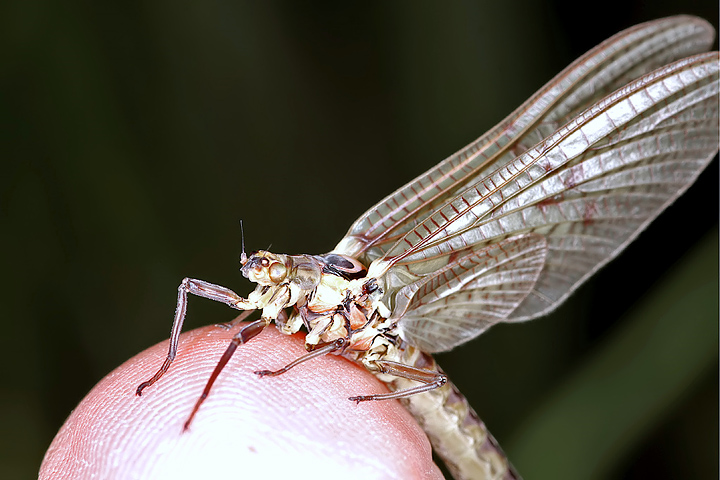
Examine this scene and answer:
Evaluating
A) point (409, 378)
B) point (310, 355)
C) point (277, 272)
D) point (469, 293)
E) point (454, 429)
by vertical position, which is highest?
point (277, 272)

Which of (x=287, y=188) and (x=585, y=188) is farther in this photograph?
(x=287, y=188)

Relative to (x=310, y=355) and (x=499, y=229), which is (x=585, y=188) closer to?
(x=499, y=229)

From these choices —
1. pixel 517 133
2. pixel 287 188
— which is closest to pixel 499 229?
pixel 517 133

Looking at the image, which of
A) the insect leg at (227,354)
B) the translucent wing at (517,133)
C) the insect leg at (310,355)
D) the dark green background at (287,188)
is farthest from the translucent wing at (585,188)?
the insect leg at (227,354)

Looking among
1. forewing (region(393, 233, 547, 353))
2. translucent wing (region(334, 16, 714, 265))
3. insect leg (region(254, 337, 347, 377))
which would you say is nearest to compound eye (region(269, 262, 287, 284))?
insect leg (region(254, 337, 347, 377))

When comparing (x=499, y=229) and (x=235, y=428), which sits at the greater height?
(x=499, y=229)

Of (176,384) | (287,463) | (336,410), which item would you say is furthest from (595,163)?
(176,384)

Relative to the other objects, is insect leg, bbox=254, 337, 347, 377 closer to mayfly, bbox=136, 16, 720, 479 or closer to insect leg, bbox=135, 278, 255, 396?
mayfly, bbox=136, 16, 720, 479
